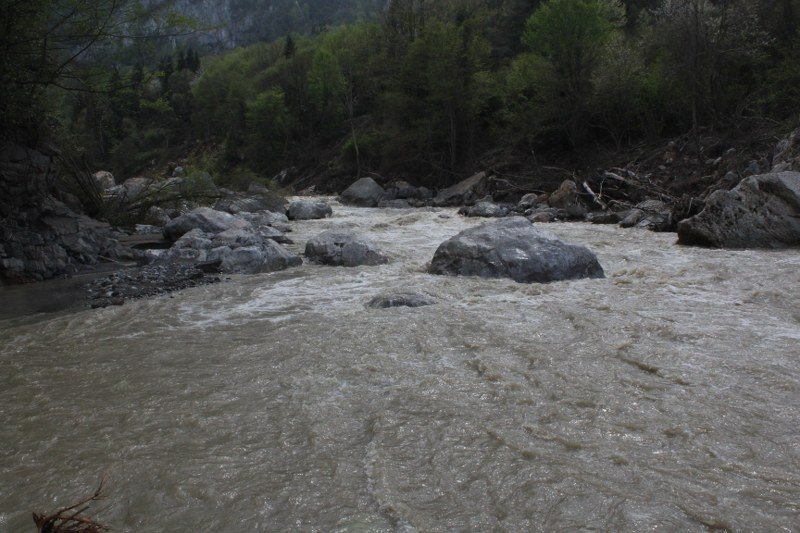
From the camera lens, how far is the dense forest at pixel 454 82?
9.66 m

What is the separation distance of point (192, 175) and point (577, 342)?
46.7ft

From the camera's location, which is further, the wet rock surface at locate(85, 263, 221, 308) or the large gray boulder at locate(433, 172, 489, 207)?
the large gray boulder at locate(433, 172, 489, 207)

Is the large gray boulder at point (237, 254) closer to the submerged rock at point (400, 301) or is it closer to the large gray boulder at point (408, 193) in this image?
the submerged rock at point (400, 301)

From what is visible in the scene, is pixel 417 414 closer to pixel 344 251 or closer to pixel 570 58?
pixel 344 251

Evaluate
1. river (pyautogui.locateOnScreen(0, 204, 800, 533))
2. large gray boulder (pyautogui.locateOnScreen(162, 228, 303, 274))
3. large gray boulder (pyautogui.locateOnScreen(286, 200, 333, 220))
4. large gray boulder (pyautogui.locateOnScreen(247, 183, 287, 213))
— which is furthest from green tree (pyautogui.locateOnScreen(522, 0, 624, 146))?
river (pyautogui.locateOnScreen(0, 204, 800, 533))

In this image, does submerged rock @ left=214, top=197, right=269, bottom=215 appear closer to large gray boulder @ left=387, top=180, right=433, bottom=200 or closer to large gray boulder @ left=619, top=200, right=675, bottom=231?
large gray boulder @ left=387, top=180, right=433, bottom=200

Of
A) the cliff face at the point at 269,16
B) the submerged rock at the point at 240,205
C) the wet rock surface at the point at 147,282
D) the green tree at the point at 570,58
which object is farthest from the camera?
the cliff face at the point at 269,16

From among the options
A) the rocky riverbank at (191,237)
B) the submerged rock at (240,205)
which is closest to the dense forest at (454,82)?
the rocky riverbank at (191,237)

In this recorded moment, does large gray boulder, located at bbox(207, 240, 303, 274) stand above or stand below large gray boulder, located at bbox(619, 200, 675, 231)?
above

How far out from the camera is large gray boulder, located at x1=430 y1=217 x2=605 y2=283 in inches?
293

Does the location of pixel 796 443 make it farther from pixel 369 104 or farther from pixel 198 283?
pixel 369 104

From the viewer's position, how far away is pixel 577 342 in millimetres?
4754

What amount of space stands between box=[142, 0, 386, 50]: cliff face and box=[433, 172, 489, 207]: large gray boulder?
374 feet

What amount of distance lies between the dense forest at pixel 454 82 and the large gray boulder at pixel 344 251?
4.42m
